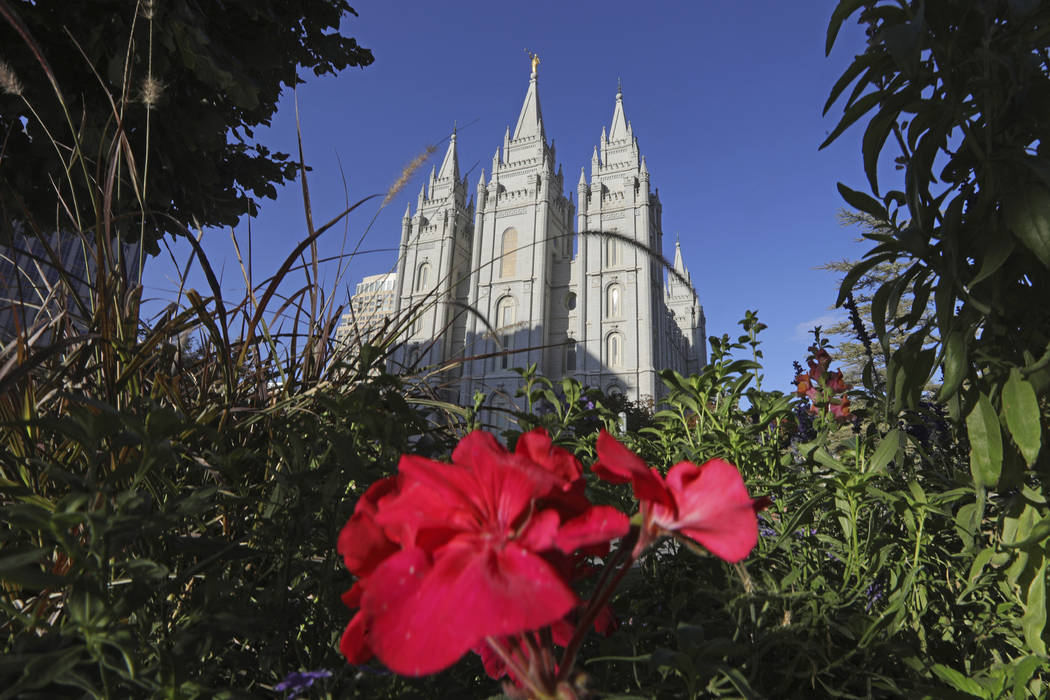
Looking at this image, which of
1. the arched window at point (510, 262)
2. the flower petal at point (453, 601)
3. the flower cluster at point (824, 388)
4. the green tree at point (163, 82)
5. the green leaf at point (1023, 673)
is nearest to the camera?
the flower petal at point (453, 601)

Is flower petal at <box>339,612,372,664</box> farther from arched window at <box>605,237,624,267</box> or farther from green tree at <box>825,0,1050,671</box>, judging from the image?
arched window at <box>605,237,624,267</box>

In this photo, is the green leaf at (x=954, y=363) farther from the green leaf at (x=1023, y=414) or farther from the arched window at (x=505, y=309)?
the arched window at (x=505, y=309)

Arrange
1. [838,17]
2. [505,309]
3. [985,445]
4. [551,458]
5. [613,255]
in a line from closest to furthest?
1. [551,458]
2. [985,445]
3. [838,17]
4. [613,255]
5. [505,309]

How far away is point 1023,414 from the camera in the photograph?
0.74m

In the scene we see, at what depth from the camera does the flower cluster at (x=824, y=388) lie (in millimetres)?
1291

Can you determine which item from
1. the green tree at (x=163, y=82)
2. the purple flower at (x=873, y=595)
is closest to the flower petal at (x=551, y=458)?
the purple flower at (x=873, y=595)

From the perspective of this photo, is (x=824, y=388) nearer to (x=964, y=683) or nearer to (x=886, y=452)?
(x=886, y=452)

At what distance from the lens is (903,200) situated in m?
1.09

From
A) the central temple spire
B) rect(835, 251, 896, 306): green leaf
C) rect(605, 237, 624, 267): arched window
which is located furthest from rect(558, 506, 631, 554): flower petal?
the central temple spire

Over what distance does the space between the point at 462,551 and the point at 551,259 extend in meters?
32.3

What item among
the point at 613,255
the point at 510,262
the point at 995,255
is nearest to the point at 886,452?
the point at 995,255

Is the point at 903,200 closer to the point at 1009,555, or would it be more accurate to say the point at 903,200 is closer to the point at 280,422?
the point at 1009,555

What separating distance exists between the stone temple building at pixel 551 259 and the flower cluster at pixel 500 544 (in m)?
26.2

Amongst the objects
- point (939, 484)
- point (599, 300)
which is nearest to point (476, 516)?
point (939, 484)
